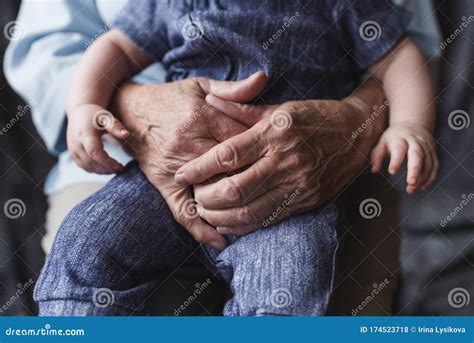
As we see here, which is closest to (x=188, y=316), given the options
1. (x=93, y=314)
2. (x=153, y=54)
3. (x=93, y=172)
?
(x=93, y=314)

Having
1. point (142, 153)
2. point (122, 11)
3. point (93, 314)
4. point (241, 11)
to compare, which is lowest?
point (93, 314)

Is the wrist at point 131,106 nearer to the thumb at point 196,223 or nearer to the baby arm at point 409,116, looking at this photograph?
the thumb at point 196,223

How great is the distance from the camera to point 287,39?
2.21 ft

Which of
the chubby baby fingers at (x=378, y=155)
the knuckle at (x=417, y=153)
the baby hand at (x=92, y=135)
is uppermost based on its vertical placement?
the knuckle at (x=417, y=153)

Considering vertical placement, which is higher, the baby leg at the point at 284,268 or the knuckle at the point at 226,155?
the knuckle at the point at 226,155

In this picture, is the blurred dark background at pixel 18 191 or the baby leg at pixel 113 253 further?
the blurred dark background at pixel 18 191

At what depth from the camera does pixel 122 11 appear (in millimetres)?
723

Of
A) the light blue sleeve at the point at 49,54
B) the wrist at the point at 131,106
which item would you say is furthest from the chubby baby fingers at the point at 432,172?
the light blue sleeve at the point at 49,54

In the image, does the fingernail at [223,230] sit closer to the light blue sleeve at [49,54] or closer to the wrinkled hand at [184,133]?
the wrinkled hand at [184,133]

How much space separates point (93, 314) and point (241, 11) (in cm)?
40

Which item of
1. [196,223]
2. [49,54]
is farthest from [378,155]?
[49,54]

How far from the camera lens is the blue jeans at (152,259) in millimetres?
584
